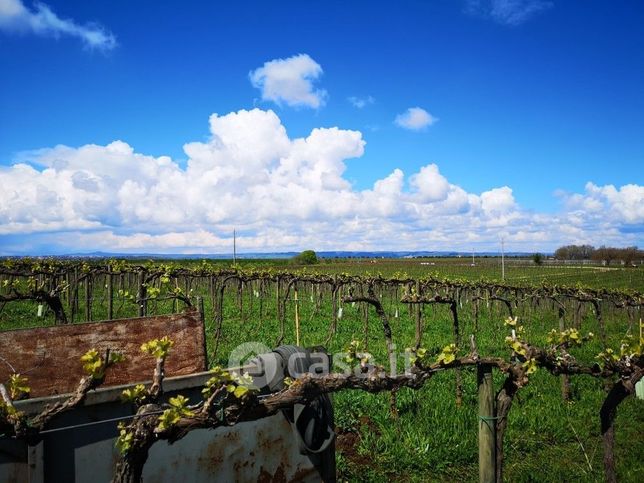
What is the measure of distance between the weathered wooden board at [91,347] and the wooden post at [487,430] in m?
2.76

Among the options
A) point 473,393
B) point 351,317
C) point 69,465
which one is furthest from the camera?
point 351,317

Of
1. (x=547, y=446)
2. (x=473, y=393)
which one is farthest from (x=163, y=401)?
(x=473, y=393)

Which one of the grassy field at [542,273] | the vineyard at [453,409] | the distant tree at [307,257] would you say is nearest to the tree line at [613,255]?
the grassy field at [542,273]

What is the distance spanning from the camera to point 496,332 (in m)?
15.8

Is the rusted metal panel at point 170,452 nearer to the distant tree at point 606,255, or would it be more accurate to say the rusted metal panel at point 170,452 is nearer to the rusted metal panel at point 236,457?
the rusted metal panel at point 236,457

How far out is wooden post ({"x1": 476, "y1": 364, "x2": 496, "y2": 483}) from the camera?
12.6ft

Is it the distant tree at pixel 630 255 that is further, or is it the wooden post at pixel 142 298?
the distant tree at pixel 630 255

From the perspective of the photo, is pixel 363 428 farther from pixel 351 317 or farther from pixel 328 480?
pixel 351 317

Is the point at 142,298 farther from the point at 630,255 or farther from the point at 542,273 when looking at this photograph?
the point at 630,255

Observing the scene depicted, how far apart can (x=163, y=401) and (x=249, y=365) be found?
75 cm

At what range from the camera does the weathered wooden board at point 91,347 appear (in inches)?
157

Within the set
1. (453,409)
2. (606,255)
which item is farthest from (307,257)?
(453,409)

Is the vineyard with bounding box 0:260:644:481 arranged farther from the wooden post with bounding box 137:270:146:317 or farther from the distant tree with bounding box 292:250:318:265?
the distant tree with bounding box 292:250:318:265

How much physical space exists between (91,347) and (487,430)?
376 centimetres
